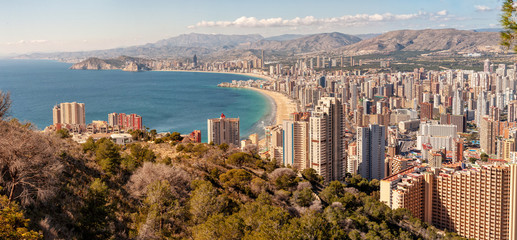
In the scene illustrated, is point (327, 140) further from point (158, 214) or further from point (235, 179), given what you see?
point (158, 214)

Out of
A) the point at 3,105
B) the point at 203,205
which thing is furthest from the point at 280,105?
the point at 3,105

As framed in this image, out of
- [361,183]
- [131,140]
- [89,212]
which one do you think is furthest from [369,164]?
[89,212]

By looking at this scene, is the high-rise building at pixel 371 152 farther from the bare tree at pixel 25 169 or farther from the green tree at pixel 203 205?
the bare tree at pixel 25 169

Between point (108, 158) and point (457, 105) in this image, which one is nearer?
point (108, 158)

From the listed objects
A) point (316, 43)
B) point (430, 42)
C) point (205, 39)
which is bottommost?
point (430, 42)

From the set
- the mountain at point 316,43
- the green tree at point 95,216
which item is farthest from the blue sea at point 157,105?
the mountain at point 316,43

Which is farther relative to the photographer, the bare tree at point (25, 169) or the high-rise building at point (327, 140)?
the high-rise building at point (327, 140)

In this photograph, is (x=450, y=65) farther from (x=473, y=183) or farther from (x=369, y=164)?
(x=473, y=183)

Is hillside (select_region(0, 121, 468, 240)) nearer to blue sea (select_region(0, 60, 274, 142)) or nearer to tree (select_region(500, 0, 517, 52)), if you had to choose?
tree (select_region(500, 0, 517, 52))
